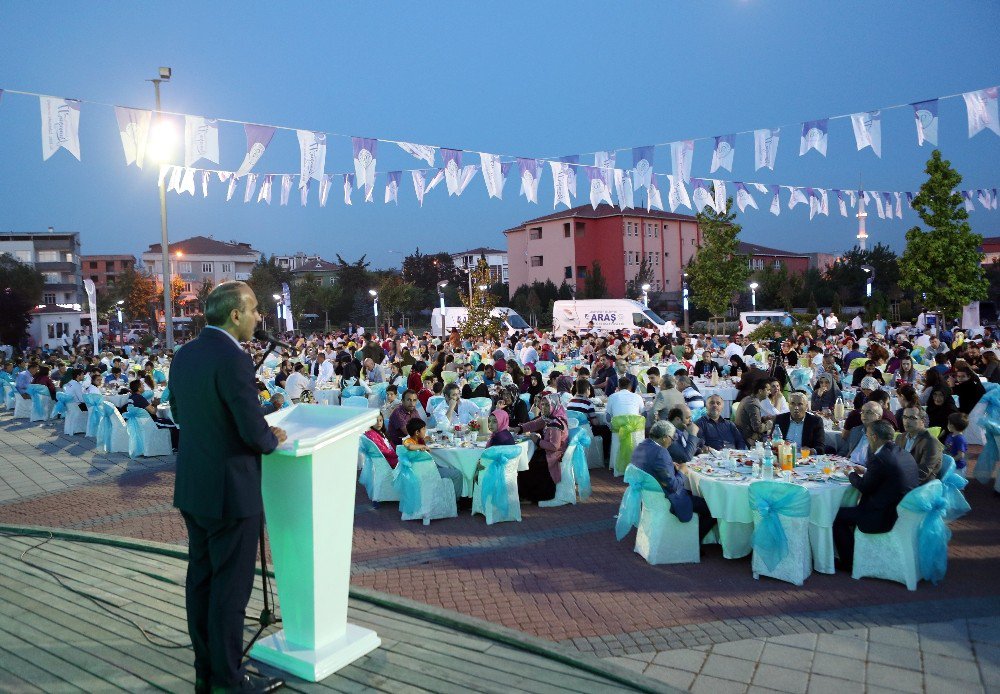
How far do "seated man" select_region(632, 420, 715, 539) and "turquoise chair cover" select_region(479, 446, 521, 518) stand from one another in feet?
5.15

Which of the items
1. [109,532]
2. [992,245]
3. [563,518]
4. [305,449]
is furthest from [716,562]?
[992,245]

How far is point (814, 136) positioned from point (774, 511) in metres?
8.49

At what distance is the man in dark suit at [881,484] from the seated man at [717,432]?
1.86 metres

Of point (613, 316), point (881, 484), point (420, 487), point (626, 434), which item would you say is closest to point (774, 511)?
point (881, 484)

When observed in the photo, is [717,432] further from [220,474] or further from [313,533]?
[220,474]

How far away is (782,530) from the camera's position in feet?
18.0

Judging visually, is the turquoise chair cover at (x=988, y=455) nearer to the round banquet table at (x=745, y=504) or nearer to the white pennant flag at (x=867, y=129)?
the round banquet table at (x=745, y=504)

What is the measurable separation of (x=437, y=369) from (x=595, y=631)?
30.4 ft

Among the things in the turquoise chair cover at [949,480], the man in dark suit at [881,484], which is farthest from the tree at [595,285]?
the man in dark suit at [881,484]

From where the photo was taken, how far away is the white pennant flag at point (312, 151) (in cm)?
1146

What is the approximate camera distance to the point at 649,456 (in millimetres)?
5934

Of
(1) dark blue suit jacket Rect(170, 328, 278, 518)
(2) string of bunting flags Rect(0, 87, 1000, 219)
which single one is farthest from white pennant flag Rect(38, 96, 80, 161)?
(1) dark blue suit jacket Rect(170, 328, 278, 518)

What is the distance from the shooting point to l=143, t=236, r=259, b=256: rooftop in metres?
80.9

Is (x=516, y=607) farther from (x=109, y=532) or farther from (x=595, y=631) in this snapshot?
(x=109, y=532)
